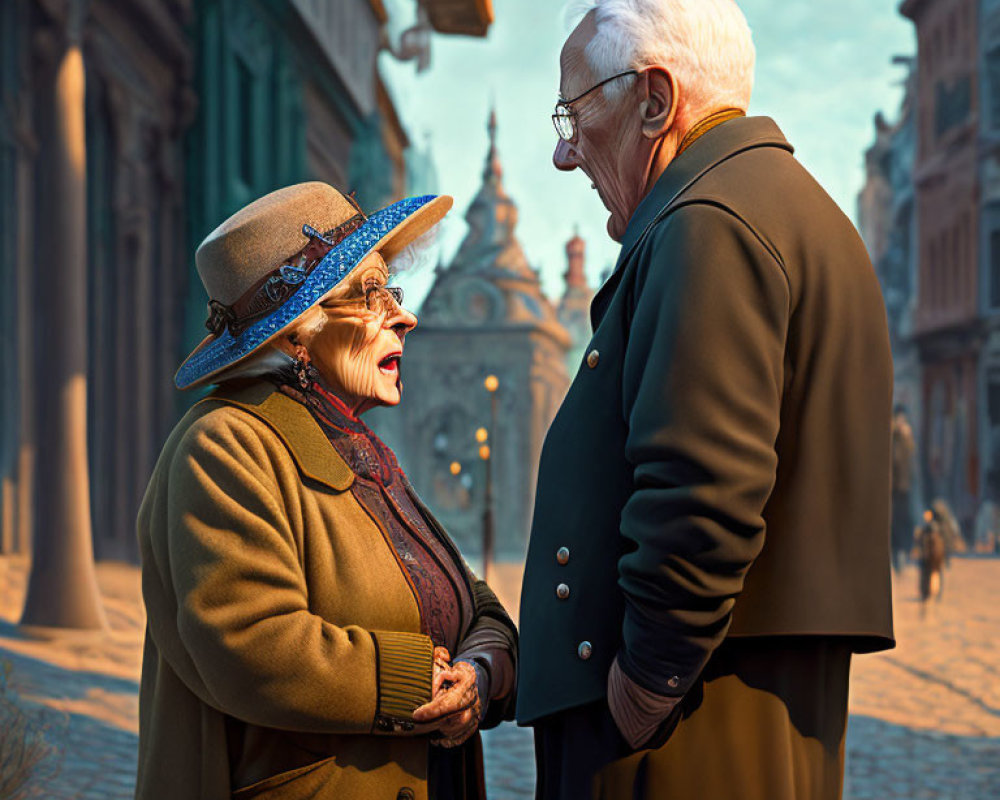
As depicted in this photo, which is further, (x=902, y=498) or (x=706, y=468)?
(x=902, y=498)

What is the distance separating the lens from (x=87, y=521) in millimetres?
7082

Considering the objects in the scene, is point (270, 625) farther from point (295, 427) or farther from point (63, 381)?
point (63, 381)

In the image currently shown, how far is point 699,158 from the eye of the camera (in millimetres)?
1592

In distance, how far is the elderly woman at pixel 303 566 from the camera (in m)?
1.73

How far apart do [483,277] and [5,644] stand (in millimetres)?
17509

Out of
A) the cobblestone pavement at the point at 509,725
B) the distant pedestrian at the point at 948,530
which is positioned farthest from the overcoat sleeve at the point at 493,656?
the distant pedestrian at the point at 948,530

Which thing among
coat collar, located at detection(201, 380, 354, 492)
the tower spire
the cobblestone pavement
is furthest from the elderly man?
the tower spire

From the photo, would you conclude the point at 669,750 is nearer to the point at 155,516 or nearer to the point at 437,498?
the point at 155,516

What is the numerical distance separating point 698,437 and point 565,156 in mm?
611

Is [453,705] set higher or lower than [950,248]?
lower

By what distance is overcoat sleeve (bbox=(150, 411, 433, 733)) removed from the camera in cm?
171

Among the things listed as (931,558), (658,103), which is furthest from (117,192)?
(931,558)

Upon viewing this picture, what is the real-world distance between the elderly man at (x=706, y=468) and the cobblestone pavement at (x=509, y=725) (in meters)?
3.36

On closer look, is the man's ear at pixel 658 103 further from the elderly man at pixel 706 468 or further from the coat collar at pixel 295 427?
the coat collar at pixel 295 427
